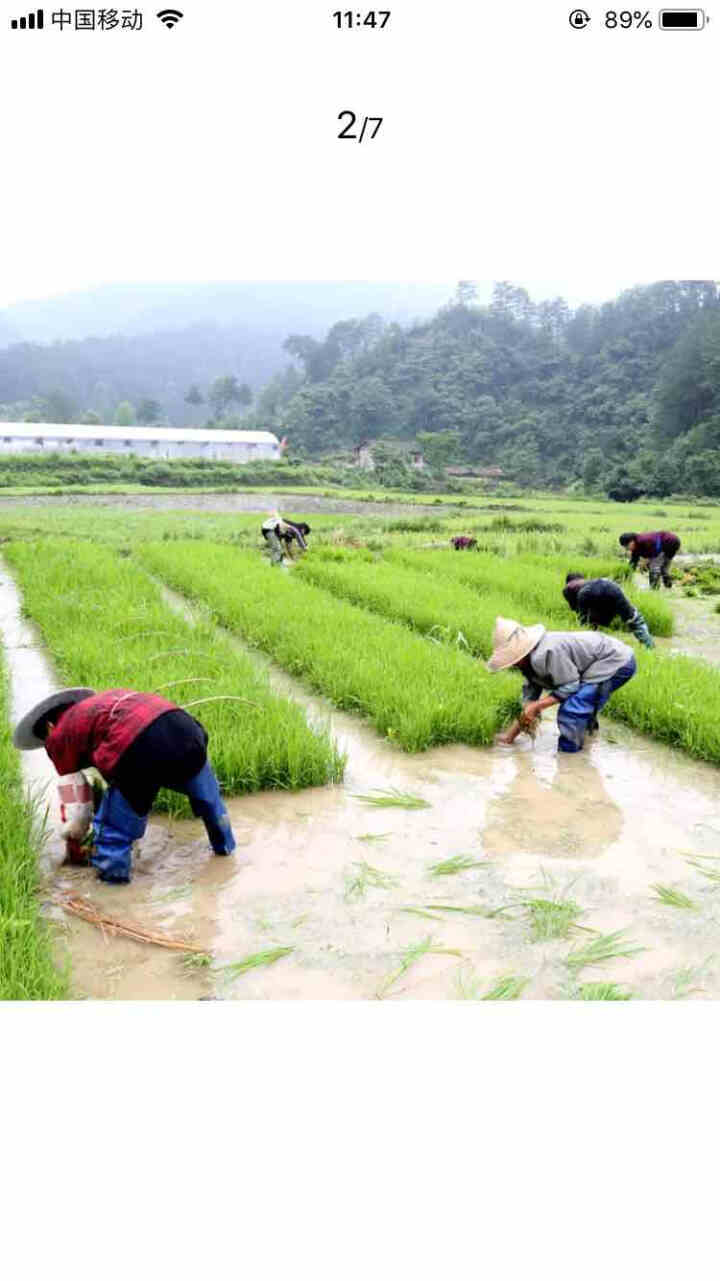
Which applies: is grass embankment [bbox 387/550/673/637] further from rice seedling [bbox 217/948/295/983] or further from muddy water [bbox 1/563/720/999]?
rice seedling [bbox 217/948/295/983]

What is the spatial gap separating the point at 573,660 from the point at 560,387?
9.99m

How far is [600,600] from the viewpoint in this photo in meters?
4.56

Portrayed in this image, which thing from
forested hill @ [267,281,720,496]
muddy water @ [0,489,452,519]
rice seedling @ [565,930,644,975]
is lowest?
muddy water @ [0,489,452,519]

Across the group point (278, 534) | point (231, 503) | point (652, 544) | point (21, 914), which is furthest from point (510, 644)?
point (231, 503)

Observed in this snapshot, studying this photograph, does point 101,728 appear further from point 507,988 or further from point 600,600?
point 600,600

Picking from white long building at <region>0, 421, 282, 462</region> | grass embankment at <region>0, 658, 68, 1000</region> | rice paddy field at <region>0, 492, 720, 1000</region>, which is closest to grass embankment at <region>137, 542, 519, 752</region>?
rice paddy field at <region>0, 492, 720, 1000</region>

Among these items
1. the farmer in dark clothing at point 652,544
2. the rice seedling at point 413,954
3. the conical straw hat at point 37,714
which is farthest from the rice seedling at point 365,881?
the farmer in dark clothing at point 652,544

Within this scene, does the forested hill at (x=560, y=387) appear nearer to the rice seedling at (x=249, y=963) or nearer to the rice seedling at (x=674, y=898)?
the rice seedling at (x=674, y=898)

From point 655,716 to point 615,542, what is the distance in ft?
20.2

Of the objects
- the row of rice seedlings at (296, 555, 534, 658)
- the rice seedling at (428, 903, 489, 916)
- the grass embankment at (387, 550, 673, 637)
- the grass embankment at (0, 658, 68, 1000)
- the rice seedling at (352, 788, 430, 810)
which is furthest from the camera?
the grass embankment at (387, 550, 673, 637)

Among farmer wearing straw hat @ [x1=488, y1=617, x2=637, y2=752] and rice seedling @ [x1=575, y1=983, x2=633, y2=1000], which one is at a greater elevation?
farmer wearing straw hat @ [x1=488, y1=617, x2=637, y2=752]

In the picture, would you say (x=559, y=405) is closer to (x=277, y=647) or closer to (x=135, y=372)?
(x=277, y=647)

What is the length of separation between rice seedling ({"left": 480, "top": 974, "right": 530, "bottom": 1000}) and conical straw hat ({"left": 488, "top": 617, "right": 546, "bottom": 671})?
4.71ft

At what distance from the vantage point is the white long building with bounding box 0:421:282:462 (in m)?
15.9
